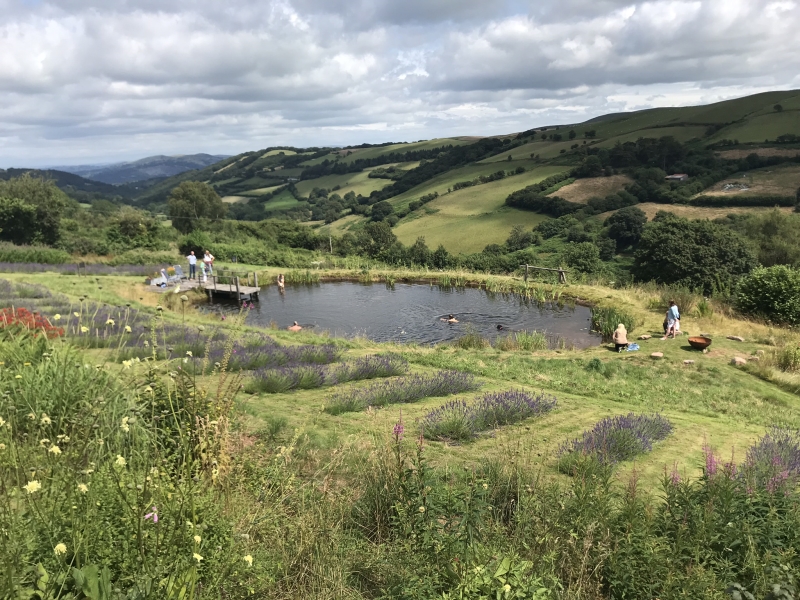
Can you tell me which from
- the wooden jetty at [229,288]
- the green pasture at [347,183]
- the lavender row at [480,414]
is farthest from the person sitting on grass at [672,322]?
the green pasture at [347,183]

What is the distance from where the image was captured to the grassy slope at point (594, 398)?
20.7 feet

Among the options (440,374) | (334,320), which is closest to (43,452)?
(440,374)

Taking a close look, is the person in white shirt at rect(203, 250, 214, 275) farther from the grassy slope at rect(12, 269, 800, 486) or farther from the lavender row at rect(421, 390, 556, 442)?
the lavender row at rect(421, 390, 556, 442)

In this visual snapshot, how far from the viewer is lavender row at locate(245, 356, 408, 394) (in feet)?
27.8

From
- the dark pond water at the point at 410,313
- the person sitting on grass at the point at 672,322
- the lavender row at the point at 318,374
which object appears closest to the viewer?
the lavender row at the point at 318,374

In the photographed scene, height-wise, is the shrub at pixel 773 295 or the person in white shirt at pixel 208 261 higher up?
the person in white shirt at pixel 208 261

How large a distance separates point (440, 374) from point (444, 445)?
3.63m

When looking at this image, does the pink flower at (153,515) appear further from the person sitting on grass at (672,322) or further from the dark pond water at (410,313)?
the person sitting on grass at (672,322)

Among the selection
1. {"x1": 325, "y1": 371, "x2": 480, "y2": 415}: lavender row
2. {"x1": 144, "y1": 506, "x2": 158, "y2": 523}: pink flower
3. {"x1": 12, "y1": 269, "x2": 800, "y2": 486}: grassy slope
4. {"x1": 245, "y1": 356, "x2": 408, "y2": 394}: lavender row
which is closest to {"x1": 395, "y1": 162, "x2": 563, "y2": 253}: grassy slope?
{"x1": 12, "y1": 269, "x2": 800, "y2": 486}: grassy slope

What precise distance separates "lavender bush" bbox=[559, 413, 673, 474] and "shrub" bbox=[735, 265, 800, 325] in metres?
13.6

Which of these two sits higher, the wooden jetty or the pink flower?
the pink flower

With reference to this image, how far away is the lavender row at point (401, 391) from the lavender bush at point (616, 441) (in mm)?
2821

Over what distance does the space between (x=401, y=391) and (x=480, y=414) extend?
164 centimetres

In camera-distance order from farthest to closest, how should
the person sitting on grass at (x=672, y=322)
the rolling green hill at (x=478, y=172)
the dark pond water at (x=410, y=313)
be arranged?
1. the rolling green hill at (x=478, y=172)
2. the dark pond water at (x=410, y=313)
3. the person sitting on grass at (x=672, y=322)
